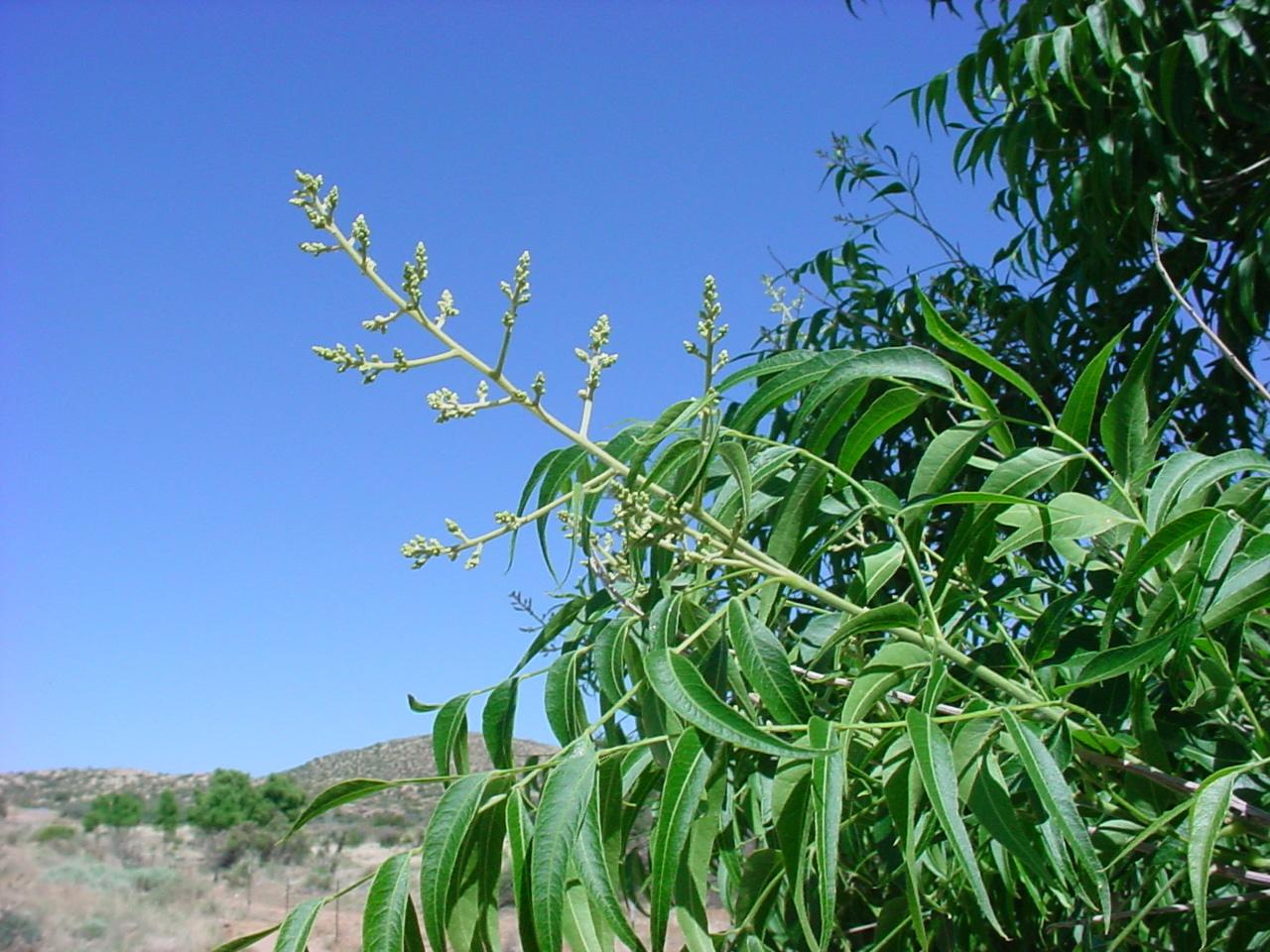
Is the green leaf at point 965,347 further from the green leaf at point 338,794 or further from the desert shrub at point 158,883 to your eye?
the desert shrub at point 158,883

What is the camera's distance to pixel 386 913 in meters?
0.88

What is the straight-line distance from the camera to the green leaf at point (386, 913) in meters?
0.87

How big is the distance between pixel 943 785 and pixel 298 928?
0.50 metres

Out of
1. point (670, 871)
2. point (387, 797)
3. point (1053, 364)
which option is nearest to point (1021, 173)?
point (1053, 364)

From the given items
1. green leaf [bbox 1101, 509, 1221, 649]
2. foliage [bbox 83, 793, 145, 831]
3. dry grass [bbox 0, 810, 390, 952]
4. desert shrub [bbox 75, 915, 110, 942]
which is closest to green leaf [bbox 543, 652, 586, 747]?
green leaf [bbox 1101, 509, 1221, 649]

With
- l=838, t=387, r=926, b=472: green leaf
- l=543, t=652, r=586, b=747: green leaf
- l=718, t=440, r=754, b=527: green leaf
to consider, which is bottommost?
l=543, t=652, r=586, b=747: green leaf

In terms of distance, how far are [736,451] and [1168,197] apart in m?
1.67

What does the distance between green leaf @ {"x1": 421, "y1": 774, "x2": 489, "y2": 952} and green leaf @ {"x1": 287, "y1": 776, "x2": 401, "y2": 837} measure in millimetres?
48

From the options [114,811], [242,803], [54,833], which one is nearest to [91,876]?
[54,833]

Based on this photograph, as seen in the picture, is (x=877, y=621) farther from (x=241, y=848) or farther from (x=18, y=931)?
(x=241, y=848)

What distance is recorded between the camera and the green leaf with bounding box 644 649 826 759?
0.80 meters

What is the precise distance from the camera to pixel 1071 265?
2574 mm

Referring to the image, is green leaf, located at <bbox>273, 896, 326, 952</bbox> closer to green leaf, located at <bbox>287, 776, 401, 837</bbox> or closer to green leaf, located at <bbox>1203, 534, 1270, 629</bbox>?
green leaf, located at <bbox>287, 776, 401, 837</bbox>

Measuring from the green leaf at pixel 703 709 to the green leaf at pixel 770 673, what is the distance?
2.7 inches
